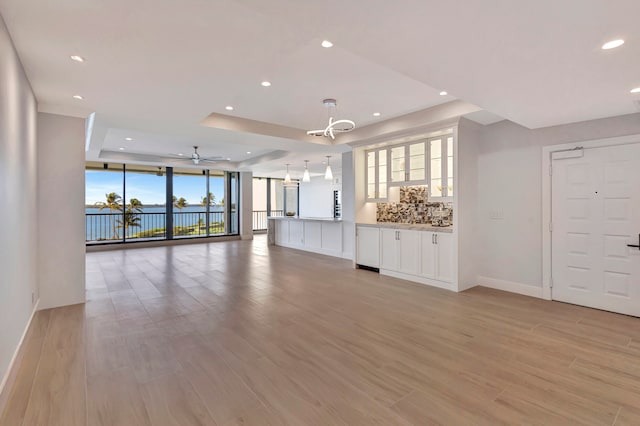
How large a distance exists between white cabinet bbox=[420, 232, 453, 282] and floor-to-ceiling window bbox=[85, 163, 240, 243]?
8.27 m

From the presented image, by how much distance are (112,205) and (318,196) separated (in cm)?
800

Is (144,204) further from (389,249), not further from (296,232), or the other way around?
(389,249)

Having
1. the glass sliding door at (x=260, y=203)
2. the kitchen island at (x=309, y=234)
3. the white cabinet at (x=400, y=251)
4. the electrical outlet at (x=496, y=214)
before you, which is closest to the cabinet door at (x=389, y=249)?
the white cabinet at (x=400, y=251)

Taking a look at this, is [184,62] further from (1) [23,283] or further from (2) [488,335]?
(2) [488,335]

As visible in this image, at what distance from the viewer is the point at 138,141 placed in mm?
7270

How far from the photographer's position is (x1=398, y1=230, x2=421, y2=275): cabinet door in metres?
5.21

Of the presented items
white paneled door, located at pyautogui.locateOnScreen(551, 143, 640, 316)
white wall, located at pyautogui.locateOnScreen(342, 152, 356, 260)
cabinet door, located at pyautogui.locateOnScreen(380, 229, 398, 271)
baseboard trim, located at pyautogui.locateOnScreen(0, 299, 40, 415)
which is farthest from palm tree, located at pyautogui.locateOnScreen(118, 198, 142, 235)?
white paneled door, located at pyautogui.locateOnScreen(551, 143, 640, 316)

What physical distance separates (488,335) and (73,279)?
5172 mm

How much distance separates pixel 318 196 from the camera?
47.0 ft

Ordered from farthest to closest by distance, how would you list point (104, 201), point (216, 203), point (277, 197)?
point (277, 197) < point (216, 203) < point (104, 201)

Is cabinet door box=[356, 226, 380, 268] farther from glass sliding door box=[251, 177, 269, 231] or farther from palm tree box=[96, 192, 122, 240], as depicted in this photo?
glass sliding door box=[251, 177, 269, 231]

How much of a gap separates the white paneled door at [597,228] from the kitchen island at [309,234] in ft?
14.0

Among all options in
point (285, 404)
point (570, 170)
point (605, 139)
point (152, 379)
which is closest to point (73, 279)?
point (152, 379)

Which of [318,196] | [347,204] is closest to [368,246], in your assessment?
[347,204]
